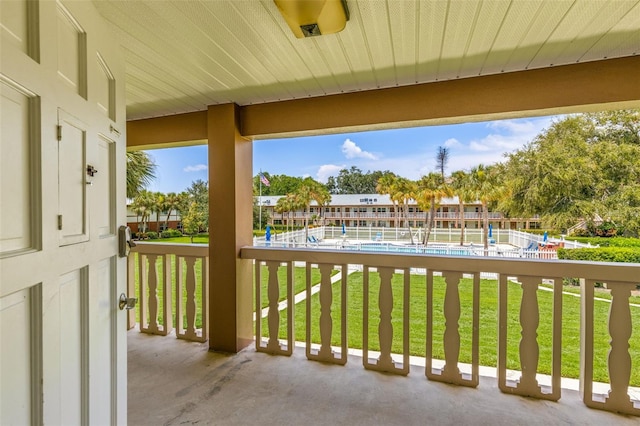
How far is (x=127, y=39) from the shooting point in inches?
61.0

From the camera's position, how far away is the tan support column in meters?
2.44

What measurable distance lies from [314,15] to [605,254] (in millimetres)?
3215

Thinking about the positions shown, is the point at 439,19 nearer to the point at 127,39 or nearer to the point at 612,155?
the point at 127,39

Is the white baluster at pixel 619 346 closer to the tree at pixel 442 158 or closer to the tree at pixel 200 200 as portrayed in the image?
the tree at pixel 200 200

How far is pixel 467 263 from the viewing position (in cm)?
197

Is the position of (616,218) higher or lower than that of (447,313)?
higher

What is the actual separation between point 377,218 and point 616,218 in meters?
2.37

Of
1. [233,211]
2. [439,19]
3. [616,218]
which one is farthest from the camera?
[616,218]

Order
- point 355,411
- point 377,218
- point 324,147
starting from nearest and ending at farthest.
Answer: point 355,411 < point 377,218 < point 324,147

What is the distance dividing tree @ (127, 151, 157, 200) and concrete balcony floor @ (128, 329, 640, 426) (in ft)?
6.57

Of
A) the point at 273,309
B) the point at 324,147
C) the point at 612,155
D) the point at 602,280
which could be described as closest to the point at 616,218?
the point at 612,155

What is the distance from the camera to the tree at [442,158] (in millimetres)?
5219

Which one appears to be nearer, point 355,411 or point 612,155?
point 355,411

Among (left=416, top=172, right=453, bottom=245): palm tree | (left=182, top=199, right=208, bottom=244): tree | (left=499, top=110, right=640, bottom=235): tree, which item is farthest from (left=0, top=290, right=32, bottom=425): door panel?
(left=416, top=172, right=453, bottom=245): palm tree
